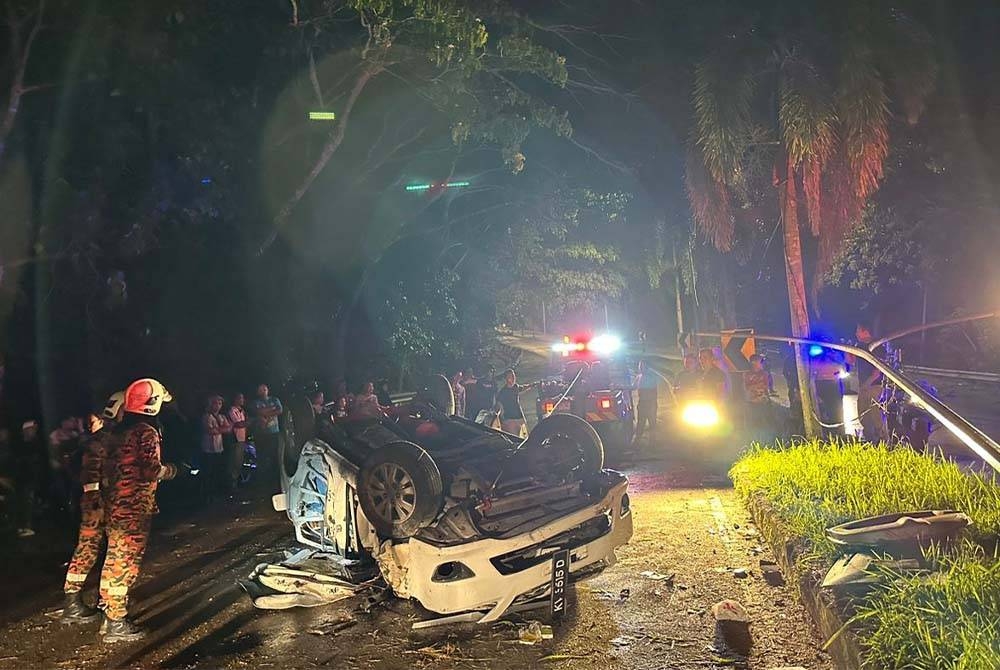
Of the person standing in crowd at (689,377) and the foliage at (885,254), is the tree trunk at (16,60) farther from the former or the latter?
the foliage at (885,254)

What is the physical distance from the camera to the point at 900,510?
262 inches

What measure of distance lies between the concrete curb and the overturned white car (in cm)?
134

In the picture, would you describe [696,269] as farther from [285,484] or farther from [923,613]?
[923,613]

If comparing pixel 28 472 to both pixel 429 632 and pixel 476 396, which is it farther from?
pixel 476 396

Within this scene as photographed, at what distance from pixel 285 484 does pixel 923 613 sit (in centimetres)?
549

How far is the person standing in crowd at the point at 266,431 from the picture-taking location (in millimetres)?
12492

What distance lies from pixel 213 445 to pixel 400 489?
20.7 feet

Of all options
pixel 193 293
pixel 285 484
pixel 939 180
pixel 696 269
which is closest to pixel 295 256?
pixel 193 293

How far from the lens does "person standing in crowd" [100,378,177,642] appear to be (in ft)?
19.8

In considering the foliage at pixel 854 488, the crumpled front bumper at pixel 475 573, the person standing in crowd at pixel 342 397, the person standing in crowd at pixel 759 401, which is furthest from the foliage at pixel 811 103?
the crumpled front bumper at pixel 475 573

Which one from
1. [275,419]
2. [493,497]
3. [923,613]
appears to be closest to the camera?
[923,613]

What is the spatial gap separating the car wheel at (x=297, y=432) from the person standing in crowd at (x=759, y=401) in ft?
24.7

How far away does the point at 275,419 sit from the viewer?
13.0 m

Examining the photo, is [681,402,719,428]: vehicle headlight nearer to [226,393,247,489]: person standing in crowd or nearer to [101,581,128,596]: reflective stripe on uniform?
[226,393,247,489]: person standing in crowd
